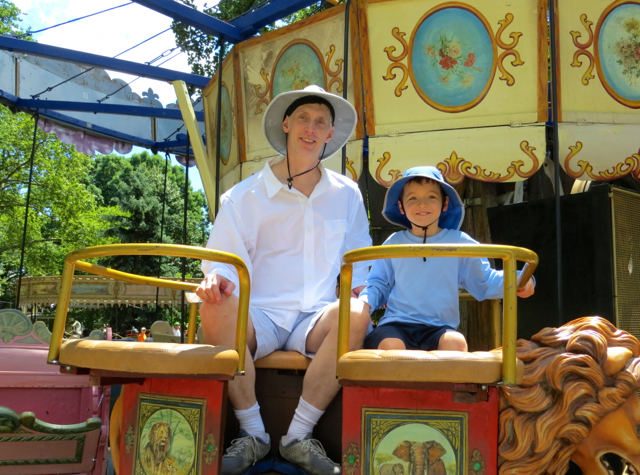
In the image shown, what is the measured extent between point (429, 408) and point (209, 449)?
64 cm

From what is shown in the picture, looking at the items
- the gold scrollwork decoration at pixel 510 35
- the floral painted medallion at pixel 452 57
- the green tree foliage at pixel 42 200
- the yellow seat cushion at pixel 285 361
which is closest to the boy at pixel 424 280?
the yellow seat cushion at pixel 285 361

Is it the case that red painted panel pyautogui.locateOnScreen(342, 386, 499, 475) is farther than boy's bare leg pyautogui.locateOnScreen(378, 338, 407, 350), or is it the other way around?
boy's bare leg pyautogui.locateOnScreen(378, 338, 407, 350)

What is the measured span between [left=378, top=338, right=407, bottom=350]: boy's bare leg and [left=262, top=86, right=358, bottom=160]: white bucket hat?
3.39ft

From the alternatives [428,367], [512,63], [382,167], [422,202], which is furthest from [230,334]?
[512,63]

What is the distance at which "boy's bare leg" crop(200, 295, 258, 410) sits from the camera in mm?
1988

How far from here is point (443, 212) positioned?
244 centimetres

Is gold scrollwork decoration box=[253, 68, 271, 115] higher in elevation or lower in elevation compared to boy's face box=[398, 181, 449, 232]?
higher

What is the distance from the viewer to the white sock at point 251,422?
1.98 meters

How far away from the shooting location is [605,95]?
4340 mm

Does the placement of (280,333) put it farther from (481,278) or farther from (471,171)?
(471,171)

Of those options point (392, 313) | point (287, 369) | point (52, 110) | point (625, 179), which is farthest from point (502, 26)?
point (52, 110)

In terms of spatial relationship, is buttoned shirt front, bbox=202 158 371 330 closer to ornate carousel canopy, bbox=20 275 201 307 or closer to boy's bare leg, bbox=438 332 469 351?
boy's bare leg, bbox=438 332 469 351

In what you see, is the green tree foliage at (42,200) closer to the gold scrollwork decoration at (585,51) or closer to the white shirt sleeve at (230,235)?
the gold scrollwork decoration at (585,51)


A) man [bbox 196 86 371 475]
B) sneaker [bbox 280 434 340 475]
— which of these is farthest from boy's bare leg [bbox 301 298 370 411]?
sneaker [bbox 280 434 340 475]
